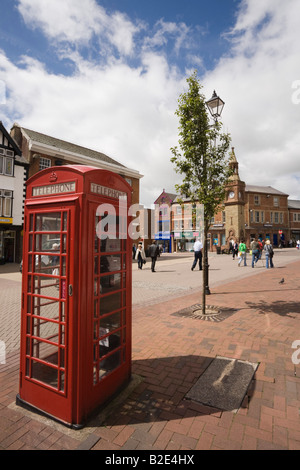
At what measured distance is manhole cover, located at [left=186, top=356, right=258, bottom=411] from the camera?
9.68 ft

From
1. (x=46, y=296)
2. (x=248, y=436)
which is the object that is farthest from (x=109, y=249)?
(x=248, y=436)

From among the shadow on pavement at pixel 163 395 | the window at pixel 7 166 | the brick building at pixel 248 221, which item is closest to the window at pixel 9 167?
the window at pixel 7 166

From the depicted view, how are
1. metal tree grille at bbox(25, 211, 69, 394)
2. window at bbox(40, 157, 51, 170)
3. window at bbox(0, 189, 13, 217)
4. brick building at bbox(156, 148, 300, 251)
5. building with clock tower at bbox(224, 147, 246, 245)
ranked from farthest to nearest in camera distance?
1. brick building at bbox(156, 148, 300, 251)
2. building with clock tower at bbox(224, 147, 246, 245)
3. window at bbox(40, 157, 51, 170)
4. window at bbox(0, 189, 13, 217)
5. metal tree grille at bbox(25, 211, 69, 394)

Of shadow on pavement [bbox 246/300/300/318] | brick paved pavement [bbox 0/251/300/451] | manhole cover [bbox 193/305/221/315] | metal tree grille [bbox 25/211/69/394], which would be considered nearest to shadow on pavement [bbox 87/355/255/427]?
brick paved pavement [bbox 0/251/300/451]

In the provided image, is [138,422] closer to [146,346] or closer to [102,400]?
[102,400]

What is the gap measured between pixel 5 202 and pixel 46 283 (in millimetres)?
21010

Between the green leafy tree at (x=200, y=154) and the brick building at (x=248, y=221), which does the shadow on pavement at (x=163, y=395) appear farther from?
the brick building at (x=248, y=221)

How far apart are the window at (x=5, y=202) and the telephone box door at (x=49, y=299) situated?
2071 cm

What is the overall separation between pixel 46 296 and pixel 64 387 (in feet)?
3.11

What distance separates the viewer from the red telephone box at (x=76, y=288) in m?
2.51

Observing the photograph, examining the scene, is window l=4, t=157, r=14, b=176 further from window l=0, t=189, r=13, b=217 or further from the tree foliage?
the tree foliage

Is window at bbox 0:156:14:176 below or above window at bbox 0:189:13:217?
above

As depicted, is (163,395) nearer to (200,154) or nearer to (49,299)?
(49,299)

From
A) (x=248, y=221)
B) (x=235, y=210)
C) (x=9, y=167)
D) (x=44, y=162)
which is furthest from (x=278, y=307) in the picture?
(x=248, y=221)
